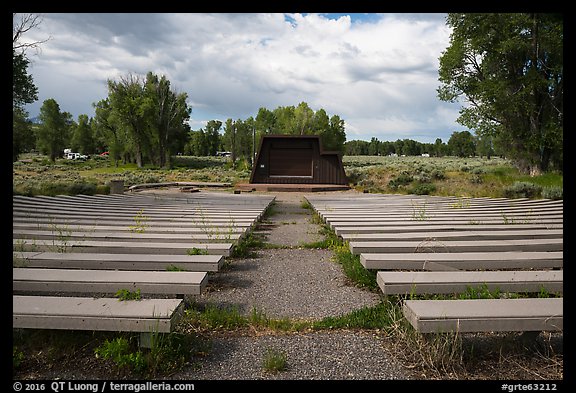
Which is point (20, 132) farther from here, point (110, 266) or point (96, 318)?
point (96, 318)

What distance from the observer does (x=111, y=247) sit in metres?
4.48

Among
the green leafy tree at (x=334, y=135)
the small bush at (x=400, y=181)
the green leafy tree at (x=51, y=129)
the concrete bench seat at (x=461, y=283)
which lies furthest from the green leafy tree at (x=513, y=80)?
the green leafy tree at (x=51, y=129)

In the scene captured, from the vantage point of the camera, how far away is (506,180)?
73.0 feet

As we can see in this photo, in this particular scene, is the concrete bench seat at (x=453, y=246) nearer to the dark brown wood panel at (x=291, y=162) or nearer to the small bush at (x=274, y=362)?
the small bush at (x=274, y=362)

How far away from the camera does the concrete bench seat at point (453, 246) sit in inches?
179

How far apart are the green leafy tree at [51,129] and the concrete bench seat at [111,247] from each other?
75.9 m

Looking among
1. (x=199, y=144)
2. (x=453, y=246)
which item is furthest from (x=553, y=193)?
(x=199, y=144)

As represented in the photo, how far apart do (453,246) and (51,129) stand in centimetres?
8142

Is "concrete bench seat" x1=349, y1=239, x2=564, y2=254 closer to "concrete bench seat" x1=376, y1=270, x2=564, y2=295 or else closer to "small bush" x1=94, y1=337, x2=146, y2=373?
"concrete bench seat" x1=376, y1=270, x2=564, y2=295

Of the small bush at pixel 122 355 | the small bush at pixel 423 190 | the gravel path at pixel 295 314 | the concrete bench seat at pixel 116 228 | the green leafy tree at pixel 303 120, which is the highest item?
the green leafy tree at pixel 303 120

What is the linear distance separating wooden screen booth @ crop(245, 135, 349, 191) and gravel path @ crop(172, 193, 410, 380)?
1885 centimetres

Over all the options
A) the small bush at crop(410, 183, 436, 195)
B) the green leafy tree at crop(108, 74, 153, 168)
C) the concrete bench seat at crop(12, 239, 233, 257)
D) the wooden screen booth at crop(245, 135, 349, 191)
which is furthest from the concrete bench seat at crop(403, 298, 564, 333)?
the green leafy tree at crop(108, 74, 153, 168)
